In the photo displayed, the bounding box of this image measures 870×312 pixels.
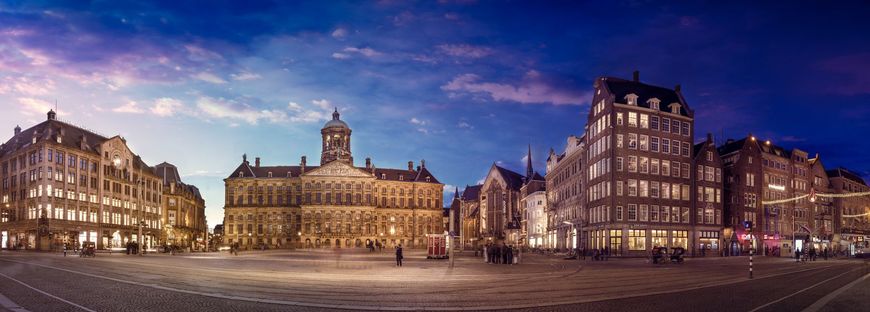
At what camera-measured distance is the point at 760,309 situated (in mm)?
19297

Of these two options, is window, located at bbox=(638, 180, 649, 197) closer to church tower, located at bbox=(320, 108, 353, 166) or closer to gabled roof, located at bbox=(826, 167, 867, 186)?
gabled roof, located at bbox=(826, 167, 867, 186)

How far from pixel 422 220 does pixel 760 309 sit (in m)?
144

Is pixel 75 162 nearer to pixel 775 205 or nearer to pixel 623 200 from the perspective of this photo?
pixel 623 200

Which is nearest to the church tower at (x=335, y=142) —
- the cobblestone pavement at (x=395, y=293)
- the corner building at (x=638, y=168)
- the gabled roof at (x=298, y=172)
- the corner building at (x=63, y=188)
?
the gabled roof at (x=298, y=172)

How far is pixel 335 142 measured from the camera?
157 m

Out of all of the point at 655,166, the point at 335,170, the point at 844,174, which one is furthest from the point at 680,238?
the point at 335,170

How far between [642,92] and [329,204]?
87402 mm

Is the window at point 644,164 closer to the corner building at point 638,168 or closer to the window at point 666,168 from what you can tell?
the corner building at point 638,168

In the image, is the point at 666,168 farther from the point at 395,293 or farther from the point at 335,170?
the point at 335,170

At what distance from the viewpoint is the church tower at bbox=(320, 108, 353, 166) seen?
156750mm

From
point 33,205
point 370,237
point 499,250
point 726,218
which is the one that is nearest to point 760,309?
point 499,250

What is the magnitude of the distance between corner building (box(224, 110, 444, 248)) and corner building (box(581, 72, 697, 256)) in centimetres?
7663

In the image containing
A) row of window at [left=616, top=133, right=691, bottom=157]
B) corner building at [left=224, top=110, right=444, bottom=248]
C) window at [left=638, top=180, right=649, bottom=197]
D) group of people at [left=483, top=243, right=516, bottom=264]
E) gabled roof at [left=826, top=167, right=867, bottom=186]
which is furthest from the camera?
corner building at [left=224, top=110, right=444, bottom=248]

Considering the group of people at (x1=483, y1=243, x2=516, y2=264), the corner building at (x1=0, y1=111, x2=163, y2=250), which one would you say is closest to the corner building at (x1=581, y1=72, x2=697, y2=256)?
the group of people at (x1=483, y1=243, x2=516, y2=264)
